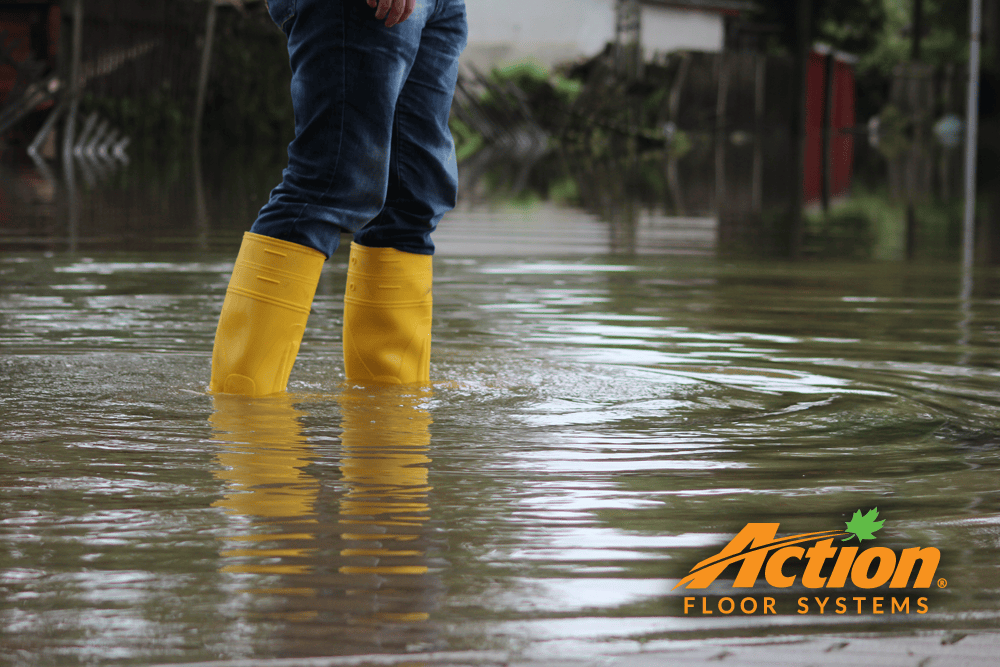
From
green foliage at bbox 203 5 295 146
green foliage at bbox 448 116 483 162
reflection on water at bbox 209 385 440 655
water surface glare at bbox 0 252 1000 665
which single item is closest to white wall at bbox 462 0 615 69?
green foliage at bbox 448 116 483 162

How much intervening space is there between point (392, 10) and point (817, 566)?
4.42 feet

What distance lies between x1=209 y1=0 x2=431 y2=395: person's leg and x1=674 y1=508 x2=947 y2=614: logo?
1.14m

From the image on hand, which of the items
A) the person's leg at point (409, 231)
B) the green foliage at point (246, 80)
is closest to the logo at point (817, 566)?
the person's leg at point (409, 231)

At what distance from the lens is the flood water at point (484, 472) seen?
53.4 inches

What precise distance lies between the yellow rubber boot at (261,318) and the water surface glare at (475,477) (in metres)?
0.06

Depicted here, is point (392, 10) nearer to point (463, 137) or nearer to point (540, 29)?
point (463, 137)

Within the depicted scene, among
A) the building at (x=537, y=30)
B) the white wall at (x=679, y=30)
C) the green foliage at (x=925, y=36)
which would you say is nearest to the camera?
the building at (x=537, y=30)

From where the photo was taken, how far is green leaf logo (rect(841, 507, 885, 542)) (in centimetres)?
165

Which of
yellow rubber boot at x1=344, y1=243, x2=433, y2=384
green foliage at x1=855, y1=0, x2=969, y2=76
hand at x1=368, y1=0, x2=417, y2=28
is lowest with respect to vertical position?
yellow rubber boot at x1=344, y1=243, x2=433, y2=384

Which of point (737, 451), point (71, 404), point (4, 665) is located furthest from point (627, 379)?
point (4, 665)

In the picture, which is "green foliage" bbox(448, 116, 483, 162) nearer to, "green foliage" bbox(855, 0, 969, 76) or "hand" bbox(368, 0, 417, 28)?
"hand" bbox(368, 0, 417, 28)

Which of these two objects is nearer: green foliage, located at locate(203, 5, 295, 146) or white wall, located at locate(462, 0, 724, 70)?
green foliage, located at locate(203, 5, 295, 146)

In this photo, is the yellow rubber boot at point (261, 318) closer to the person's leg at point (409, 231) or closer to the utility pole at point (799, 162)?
the person's leg at point (409, 231)

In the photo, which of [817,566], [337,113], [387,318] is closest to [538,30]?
[387,318]
